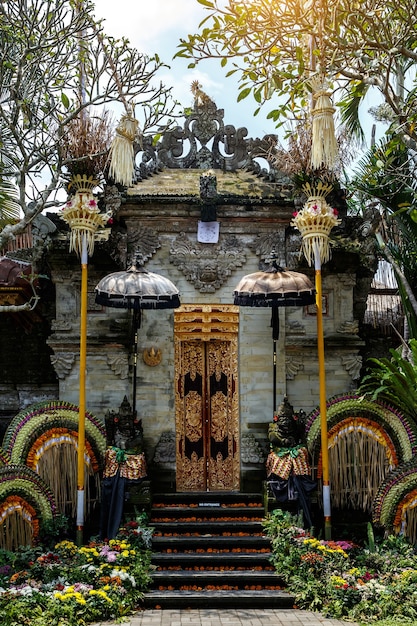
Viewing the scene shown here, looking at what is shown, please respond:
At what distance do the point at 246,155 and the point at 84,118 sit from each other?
9.79ft

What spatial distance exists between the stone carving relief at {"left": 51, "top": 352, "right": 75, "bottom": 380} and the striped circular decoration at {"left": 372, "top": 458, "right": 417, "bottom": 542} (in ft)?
16.5

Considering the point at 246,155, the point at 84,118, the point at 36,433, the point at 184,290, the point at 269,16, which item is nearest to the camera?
the point at 269,16

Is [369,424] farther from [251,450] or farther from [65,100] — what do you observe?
[65,100]

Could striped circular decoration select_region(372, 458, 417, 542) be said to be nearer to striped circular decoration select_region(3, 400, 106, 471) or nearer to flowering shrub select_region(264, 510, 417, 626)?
flowering shrub select_region(264, 510, 417, 626)

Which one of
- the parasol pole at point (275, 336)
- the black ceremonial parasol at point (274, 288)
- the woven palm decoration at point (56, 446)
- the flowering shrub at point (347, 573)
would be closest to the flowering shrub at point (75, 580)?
the woven palm decoration at point (56, 446)

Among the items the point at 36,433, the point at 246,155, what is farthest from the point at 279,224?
the point at 36,433

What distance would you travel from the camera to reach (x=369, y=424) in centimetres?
999

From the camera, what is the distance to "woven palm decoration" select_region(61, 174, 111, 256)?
31.7ft

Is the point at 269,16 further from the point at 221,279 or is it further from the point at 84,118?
the point at 221,279

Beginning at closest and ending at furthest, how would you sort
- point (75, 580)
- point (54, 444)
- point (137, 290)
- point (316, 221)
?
point (75, 580), point (137, 290), point (54, 444), point (316, 221)

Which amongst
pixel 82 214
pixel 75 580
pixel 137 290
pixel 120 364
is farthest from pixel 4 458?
pixel 82 214

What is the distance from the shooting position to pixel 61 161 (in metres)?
9.55

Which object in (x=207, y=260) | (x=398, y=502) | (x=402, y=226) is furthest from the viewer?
(x=402, y=226)

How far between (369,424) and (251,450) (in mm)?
1862
